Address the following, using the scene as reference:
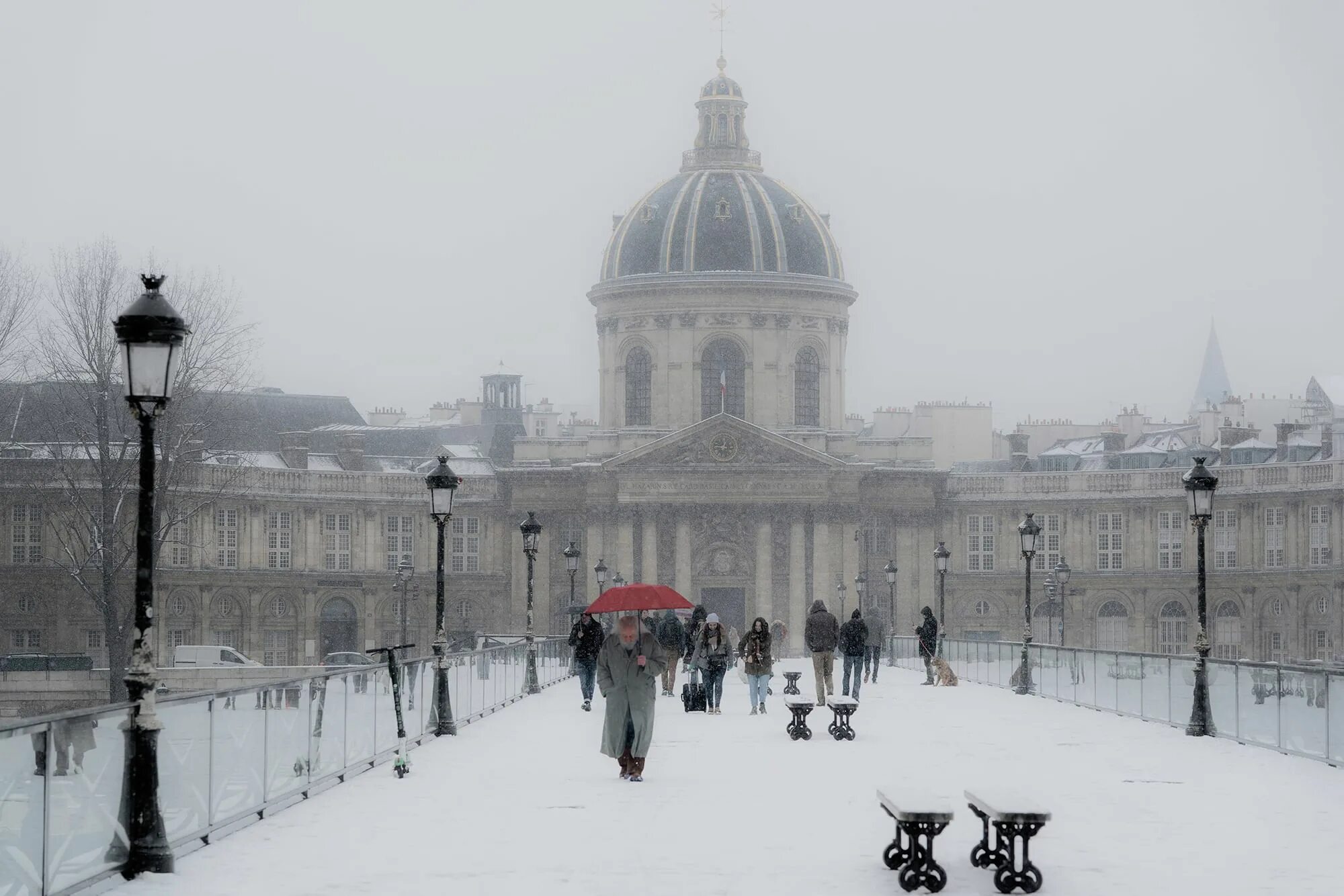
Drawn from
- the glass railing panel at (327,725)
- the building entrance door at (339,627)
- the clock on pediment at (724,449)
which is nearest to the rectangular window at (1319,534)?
the clock on pediment at (724,449)

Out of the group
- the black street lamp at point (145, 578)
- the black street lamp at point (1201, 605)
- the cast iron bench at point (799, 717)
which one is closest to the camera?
the black street lamp at point (145, 578)

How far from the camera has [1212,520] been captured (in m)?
89.9

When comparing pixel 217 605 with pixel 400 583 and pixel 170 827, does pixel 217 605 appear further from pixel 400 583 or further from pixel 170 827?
pixel 170 827

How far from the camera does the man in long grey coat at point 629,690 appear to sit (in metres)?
21.5

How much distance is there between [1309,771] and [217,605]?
67801 millimetres

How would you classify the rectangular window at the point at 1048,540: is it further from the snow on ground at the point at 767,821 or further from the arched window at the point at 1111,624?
the snow on ground at the point at 767,821

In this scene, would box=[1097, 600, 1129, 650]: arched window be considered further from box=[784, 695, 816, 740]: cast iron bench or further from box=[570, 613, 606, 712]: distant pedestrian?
box=[784, 695, 816, 740]: cast iron bench

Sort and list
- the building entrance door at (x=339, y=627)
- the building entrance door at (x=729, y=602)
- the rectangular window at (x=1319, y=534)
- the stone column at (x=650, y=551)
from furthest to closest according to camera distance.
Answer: the building entrance door at (x=729, y=602) < the building entrance door at (x=339, y=627) < the stone column at (x=650, y=551) < the rectangular window at (x=1319, y=534)

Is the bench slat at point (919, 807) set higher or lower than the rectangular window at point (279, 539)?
lower

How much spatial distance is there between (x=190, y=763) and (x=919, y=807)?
5670 mm

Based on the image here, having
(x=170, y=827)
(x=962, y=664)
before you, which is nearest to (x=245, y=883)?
(x=170, y=827)

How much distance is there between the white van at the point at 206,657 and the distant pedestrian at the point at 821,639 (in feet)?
143

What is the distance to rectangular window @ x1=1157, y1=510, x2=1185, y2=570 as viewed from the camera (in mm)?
91438

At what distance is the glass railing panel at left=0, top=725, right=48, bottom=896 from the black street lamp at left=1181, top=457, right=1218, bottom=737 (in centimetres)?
1856
